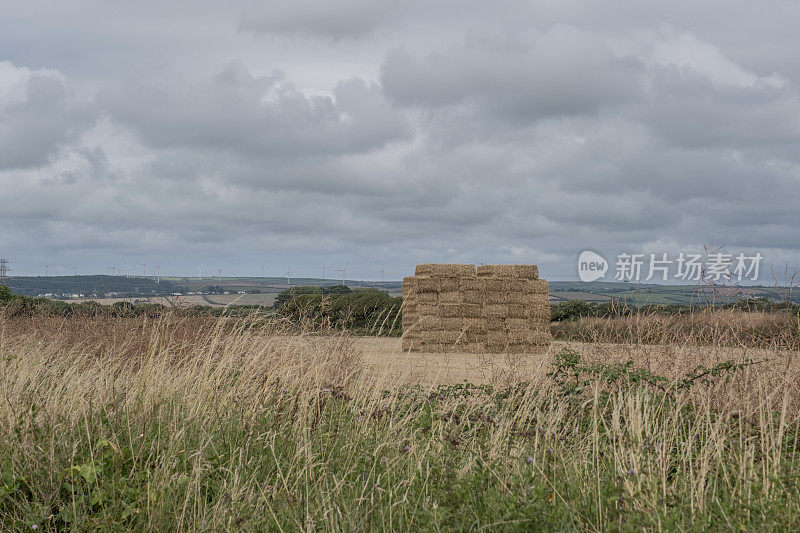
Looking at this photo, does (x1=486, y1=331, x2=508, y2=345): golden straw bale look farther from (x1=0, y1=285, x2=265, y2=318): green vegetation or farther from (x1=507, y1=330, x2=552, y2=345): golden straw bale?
(x1=0, y1=285, x2=265, y2=318): green vegetation

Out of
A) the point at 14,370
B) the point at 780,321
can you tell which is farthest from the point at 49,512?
the point at 780,321

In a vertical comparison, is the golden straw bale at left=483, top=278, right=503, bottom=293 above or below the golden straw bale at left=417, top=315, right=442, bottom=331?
above

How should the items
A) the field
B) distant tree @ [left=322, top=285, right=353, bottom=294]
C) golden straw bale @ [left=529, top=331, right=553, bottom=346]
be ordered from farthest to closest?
distant tree @ [left=322, top=285, right=353, bottom=294] < golden straw bale @ [left=529, top=331, right=553, bottom=346] < the field

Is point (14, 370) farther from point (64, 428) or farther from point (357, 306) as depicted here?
point (357, 306)

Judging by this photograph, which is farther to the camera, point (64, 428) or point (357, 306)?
point (357, 306)

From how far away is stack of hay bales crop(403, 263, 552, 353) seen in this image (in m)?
16.5

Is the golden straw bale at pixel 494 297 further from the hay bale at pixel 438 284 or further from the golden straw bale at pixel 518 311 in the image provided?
the hay bale at pixel 438 284

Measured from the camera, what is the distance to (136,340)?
957cm

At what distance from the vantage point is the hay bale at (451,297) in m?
16.6

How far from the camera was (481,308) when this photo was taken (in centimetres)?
1659

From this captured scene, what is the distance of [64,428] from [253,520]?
1976 millimetres

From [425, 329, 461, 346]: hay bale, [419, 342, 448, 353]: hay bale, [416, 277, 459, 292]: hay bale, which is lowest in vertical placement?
[419, 342, 448, 353]: hay bale

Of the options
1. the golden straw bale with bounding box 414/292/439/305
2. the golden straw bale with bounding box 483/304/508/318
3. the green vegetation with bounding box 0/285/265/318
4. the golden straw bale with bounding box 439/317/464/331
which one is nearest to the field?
the green vegetation with bounding box 0/285/265/318

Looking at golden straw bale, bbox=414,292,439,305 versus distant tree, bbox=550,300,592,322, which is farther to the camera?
distant tree, bbox=550,300,592,322
